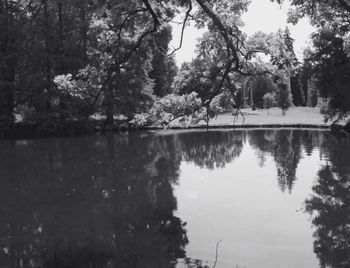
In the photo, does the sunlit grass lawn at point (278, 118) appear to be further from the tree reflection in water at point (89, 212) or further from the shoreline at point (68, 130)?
the tree reflection in water at point (89, 212)

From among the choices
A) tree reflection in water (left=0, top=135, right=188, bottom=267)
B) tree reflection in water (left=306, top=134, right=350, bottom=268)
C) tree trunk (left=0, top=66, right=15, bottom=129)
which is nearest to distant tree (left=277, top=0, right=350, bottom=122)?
tree reflection in water (left=306, top=134, right=350, bottom=268)

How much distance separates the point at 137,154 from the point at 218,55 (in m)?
17.8

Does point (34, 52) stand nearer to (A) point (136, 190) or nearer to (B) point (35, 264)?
(A) point (136, 190)

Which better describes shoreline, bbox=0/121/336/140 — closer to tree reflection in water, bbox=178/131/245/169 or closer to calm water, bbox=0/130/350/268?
tree reflection in water, bbox=178/131/245/169

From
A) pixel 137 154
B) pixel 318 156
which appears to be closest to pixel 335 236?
pixel 318 156

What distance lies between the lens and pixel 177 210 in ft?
44.4

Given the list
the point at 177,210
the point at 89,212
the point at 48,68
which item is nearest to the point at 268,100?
the point at 48,68

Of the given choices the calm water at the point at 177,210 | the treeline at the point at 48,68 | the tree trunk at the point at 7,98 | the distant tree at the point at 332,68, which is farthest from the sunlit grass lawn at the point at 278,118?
the calm water at the point at 177,210

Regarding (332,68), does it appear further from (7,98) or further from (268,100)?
(7,98)

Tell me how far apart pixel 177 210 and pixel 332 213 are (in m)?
4.41

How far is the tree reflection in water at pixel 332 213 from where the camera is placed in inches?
380

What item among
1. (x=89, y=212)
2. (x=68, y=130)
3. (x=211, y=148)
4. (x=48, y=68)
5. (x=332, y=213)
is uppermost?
(x=48, y=68)

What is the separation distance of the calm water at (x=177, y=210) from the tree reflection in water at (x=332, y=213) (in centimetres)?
3

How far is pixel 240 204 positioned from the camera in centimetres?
1432
